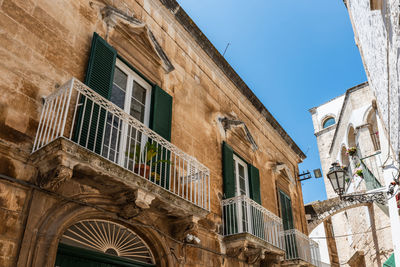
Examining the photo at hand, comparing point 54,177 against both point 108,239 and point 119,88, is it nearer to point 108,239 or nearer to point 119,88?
point 108,239

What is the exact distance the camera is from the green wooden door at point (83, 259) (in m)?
4.68

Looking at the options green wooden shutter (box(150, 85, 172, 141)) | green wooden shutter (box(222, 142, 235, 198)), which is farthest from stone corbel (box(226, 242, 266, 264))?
green wooden shutter (box(150, 85, 172, 141))

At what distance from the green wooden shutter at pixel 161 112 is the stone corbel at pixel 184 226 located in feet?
5.44

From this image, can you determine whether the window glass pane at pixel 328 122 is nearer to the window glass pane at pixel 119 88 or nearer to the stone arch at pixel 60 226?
the window glass pane at pixel 119 88

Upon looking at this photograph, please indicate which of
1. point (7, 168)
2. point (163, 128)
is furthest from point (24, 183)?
point (163, 128)

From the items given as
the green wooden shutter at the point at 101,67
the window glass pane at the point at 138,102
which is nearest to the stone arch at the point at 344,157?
the window glass pane at the point at 138,102

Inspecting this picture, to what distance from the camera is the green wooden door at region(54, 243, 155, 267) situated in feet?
15.3

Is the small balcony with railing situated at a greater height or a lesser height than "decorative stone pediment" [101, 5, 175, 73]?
lesser

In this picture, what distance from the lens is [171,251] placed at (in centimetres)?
628

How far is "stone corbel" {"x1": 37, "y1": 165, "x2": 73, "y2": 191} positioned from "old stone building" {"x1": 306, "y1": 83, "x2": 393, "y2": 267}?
10171 millimetres

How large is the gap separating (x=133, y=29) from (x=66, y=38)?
1.68 m

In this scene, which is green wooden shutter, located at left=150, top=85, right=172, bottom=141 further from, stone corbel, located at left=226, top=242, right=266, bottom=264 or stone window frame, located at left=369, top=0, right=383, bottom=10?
stone window frame, located at left=369, top=0, right=383, bottom=10

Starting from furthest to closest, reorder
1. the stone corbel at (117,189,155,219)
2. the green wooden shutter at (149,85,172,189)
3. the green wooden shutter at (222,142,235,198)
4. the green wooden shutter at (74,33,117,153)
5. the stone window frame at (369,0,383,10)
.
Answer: the green wooden shutter at (222,142,235,198) < the green wooden shutter at (149,85,172,189) < the stone window frame at (369,0,383,10) < the green wooden shutter at (74,33,117,153) < the stone corbel at (117,189,155,219)

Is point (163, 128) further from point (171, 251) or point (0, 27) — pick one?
point (0, 27)
